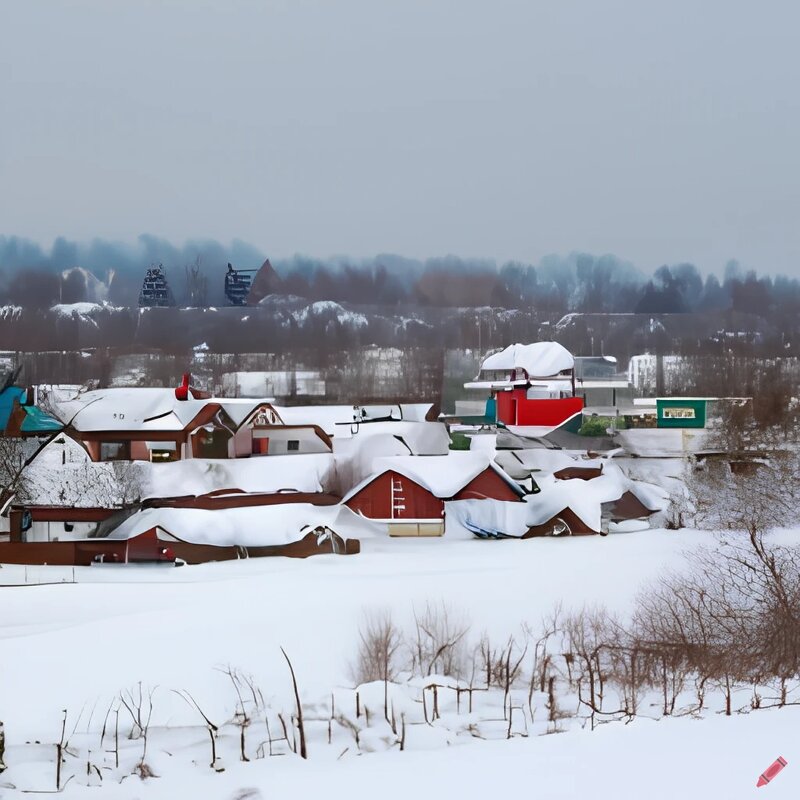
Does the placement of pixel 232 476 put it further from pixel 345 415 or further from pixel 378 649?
pixel 378 649

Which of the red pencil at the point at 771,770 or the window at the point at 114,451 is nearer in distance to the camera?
the red pencil at the point at 771,770

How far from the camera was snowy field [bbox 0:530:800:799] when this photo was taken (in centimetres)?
278

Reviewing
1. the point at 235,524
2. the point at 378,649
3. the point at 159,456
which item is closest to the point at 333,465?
the point at 235,524

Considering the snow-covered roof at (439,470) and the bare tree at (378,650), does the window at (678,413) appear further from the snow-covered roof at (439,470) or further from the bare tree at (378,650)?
the bare tree at (378,650)

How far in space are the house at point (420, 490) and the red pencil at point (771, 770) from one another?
1414 millimetres

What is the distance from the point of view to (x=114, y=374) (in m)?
3.96

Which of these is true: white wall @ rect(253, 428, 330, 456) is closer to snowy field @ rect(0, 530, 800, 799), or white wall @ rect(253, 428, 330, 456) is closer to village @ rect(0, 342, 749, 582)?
village @ rect(0, 342, 749, 582)

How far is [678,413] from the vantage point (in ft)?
13.2

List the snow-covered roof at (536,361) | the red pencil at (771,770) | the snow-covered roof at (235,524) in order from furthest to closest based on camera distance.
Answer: the snow-covered roof at (536,361)
the snow-covered roof at (235,524)
the red pencil at (771,770)

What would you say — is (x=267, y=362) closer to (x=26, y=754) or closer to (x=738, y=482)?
(x=26, y=754)

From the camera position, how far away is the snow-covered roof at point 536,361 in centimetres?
400

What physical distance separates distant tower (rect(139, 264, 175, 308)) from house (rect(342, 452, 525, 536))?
1.31 m

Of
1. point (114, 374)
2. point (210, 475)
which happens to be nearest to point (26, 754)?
point (210, 475)

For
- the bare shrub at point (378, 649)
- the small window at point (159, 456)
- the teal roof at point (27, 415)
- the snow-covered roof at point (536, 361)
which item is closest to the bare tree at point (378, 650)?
the bare shrub at point (378, 649)
